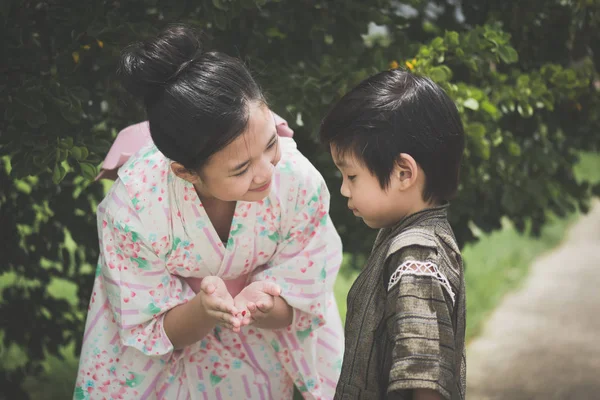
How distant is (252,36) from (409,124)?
113cm

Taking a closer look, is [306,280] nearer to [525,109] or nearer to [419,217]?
[419,217]

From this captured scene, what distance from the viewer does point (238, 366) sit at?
2408 mm

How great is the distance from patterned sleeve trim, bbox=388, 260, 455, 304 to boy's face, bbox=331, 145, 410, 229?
184 mm

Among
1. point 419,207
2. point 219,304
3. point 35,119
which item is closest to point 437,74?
point 419,207

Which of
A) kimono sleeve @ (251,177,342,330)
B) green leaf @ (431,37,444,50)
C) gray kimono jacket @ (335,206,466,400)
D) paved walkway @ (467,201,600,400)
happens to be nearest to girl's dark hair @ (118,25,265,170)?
kimono sleeve @ (251,177,342,330)

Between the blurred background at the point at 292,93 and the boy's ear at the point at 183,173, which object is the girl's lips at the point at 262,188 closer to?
the boy's ear at the point at 183,173

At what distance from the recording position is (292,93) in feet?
9.24

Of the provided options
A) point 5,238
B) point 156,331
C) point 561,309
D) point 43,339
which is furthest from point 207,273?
point 561,309

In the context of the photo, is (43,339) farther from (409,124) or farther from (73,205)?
(409,124)

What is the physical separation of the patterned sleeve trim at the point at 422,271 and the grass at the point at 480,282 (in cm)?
172

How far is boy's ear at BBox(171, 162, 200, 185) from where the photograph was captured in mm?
2148

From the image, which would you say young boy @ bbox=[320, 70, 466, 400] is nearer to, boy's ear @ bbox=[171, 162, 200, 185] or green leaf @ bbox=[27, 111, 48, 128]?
boy's ear @ bbox=[171, 162, 200, 185]

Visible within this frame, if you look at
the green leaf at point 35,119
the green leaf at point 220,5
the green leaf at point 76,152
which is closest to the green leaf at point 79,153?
the green leaf at point 76,152

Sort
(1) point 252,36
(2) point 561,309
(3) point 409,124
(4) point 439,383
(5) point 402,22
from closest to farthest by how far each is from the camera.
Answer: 1. (4) point 439,383
2. (3) point 409,124
3. (1) point 252,36
4. (5) point 402,22
5. (2) point 561,309
